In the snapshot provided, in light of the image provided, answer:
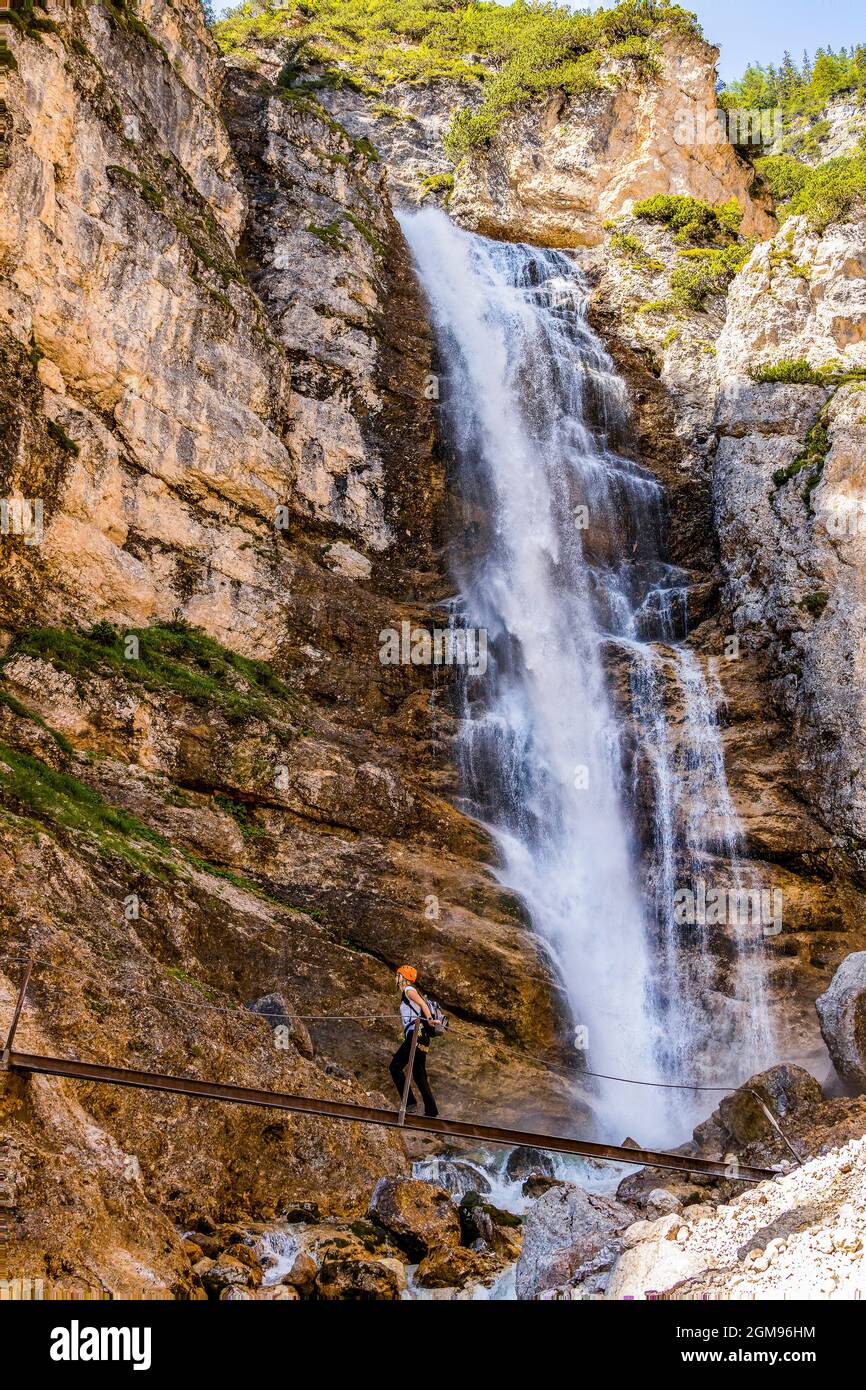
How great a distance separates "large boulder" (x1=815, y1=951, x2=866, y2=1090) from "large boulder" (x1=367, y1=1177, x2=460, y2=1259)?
6336 mm

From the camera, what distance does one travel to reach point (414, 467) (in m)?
27.4

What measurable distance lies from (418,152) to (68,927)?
39.8 meters

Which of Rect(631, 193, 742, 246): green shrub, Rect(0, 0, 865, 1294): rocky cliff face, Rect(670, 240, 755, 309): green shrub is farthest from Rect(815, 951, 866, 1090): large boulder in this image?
Rect(631, 193, 742, 246): green shrub

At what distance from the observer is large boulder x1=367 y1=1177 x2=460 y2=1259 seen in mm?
9305

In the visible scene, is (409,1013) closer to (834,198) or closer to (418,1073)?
(418,1073)

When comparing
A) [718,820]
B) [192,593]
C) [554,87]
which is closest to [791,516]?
[718,820]

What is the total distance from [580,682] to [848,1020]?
1113cm

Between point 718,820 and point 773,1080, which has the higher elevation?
point 718,820

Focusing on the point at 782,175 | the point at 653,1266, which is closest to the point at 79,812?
the point at 653,1266

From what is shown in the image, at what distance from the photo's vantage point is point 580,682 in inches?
939

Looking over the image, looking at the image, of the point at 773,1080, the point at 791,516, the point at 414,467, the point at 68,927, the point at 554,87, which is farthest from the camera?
the point at 554,87

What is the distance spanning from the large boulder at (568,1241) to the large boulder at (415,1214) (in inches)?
29.3

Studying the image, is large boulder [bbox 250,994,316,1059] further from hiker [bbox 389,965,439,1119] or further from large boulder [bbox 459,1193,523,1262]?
large boulder [bbox 459,1193,523,1262]
